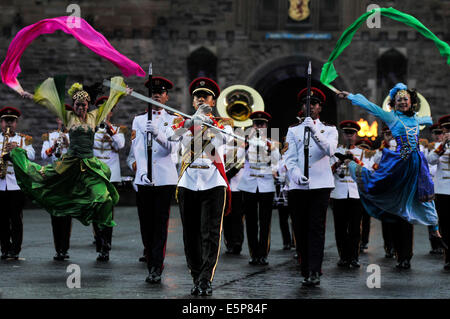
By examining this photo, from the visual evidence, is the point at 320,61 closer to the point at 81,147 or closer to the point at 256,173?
the point at 256,173

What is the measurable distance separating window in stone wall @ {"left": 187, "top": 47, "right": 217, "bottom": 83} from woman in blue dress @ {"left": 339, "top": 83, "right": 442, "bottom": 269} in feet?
54.7

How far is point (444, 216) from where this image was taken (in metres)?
11.2

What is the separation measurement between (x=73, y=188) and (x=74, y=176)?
0.15m

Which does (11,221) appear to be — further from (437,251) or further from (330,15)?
(330,15)

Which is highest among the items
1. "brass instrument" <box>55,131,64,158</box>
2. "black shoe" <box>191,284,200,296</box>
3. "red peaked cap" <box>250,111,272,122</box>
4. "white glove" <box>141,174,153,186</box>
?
"red peaked cap" <box>250,111,272,122</box>

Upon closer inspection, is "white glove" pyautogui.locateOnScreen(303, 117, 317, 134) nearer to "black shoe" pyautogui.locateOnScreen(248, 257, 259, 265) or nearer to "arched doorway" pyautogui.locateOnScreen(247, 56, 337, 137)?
"black shoe" pyautogui.locateOnScreen(248, 257, 259, 265)

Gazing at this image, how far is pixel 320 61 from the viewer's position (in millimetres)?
26266

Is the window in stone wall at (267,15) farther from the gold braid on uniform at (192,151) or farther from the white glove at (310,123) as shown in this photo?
the gold braid on uniform at (192,151)

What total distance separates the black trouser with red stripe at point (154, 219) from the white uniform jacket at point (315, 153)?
1.45m

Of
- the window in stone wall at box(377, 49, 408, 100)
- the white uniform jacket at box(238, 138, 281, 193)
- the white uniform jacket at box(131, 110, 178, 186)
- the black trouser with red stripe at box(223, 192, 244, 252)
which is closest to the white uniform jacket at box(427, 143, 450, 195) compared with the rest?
the white uniform jacket at box(238, 138, 281, 193)

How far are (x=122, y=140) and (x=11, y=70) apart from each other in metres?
2.95

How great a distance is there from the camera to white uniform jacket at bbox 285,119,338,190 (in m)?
9.15

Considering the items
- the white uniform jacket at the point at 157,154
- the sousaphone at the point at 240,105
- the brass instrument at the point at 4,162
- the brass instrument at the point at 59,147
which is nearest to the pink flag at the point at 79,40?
the white uniform jacket at the point at 157,154
